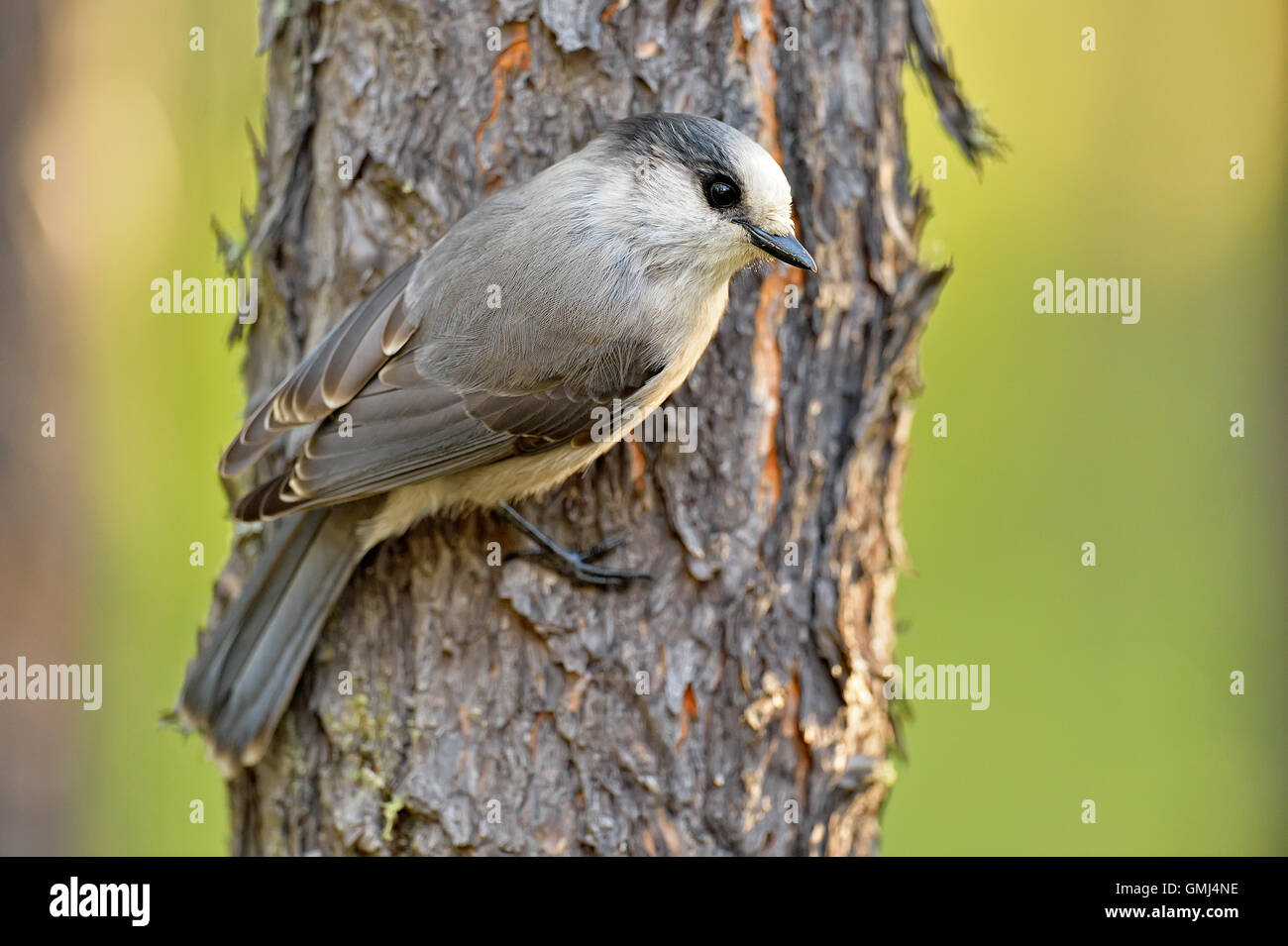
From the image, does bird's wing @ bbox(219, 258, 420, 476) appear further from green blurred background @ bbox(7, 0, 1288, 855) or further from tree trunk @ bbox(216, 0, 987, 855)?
green blurred background @ bbox(7, 0, 1288, 855)

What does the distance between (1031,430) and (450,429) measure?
3239mm

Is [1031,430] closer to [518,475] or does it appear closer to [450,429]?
[518,475]

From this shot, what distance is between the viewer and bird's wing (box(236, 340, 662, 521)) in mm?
2891

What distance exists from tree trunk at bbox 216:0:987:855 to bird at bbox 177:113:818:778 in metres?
0.14

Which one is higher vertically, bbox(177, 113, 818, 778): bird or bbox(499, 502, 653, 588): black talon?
bbox(177, 113, 818, 778): bird

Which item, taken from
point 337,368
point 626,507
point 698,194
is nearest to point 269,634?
point 337,368

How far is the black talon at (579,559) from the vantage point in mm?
2977

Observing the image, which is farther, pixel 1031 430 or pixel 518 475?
pixel 1031 430

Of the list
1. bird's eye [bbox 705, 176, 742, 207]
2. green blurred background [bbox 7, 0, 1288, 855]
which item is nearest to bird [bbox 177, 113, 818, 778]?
bird's eye [bbox 705, 176, 742, 207]

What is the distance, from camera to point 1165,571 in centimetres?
516

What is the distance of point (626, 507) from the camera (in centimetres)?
306
